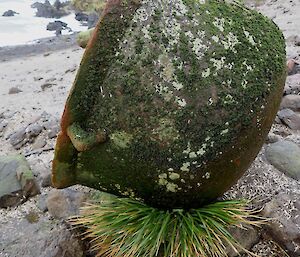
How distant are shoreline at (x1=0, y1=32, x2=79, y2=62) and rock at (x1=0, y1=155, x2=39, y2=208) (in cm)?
A: 887

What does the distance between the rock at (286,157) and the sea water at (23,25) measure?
38.9 ft

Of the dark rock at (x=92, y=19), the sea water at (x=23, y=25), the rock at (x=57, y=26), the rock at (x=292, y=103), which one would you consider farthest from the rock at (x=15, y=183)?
the dark rock at (x=92, y=19)

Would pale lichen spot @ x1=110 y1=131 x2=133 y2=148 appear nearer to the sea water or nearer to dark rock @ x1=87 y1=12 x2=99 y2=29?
the sea water

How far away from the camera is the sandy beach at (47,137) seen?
10.2 feet

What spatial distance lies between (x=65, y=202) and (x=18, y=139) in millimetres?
1740

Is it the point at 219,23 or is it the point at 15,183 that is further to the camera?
the point at 15,183

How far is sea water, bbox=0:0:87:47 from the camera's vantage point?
1499 cm

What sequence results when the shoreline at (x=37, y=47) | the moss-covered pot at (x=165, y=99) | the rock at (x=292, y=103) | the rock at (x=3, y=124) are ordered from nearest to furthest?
1. the moss-covered pot at (x=165, y=99)
2. the rock at (x=292, y=103)
3. the rock at (x=3, y=124)
4. the shoreline at (x=37, y=47)

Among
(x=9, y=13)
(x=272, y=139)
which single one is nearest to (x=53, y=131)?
(x=272, y=139)

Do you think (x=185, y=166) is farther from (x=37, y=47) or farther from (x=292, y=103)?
(x=37, y=47)

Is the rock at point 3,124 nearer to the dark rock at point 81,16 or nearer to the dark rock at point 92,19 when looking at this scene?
the dark rock at point 92,19

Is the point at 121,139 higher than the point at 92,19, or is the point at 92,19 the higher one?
the point at 121,139

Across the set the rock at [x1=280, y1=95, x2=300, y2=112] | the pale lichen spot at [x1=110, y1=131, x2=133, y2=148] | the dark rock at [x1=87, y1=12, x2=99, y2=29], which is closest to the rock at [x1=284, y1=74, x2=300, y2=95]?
the rock at [x1=280, y1=95, x2=300, y2=112]

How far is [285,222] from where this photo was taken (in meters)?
2.90
